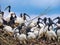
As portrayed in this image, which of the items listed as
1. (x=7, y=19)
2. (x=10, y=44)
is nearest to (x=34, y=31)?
(x=7, y=19)

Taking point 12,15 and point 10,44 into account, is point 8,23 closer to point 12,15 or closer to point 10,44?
point 12,15

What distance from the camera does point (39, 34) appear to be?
647 cm

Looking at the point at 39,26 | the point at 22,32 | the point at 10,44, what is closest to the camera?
the point at 10,44

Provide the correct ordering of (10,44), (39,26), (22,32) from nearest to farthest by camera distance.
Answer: (10,44), (22,32), (39,26)

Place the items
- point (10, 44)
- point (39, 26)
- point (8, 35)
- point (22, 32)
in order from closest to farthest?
point (10, 44) < point (8, 35) < point (22, 32) < point (39, 26)

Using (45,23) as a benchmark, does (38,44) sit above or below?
below

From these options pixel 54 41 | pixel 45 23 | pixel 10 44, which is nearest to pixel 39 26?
pixel 45 23

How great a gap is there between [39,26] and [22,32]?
1.82 feet

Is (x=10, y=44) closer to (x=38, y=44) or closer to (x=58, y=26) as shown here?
(x=38, y=44)

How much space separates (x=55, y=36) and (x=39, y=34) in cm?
32

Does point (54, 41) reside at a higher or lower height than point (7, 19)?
lower

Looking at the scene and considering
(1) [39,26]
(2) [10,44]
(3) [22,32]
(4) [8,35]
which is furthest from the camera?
(1) [39,26]

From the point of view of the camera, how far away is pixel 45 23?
6.84 m

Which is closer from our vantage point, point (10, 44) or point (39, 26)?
point (10, 44)
